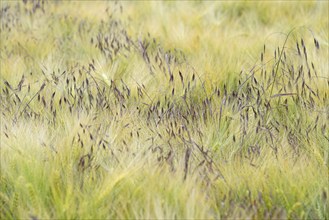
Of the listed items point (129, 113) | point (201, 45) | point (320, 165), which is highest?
point (201, 45)

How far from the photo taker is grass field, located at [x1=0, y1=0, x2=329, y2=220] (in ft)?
5.37

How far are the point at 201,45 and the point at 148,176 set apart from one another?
194 centimetres

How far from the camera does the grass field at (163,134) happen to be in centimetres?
164

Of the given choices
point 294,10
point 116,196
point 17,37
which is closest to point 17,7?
point 17,37

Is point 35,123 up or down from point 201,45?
down

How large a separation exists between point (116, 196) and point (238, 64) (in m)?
1.53

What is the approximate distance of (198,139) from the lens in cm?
210

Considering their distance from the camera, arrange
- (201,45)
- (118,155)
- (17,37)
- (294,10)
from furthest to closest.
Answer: (294,10), (17,37), (201,45), (118,155)

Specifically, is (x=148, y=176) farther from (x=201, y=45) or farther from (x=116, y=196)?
(x=201, y=45)

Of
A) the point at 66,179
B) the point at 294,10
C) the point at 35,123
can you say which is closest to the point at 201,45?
the point at 294,10

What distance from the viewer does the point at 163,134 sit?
2.11 metres

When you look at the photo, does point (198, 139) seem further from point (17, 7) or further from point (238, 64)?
point (17, 7)

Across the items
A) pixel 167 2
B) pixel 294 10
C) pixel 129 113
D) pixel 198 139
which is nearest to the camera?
pixel 198 139

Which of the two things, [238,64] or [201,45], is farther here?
[201,45]
